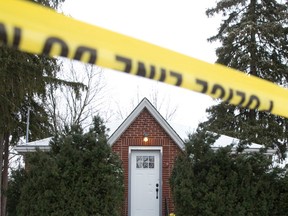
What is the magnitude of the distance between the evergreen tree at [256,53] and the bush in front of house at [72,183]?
47.3 feet

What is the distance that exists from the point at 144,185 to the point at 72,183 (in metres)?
5.30

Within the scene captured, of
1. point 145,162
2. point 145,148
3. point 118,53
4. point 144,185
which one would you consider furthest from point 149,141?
point 118,53

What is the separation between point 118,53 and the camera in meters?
2.25

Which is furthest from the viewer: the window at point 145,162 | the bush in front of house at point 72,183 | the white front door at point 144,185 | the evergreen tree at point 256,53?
the evergreen tree at point 256,53

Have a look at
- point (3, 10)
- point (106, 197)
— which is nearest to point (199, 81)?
point (3, 10)

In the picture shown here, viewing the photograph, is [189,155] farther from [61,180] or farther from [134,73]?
[134,73]

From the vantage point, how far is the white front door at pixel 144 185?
15023 mm

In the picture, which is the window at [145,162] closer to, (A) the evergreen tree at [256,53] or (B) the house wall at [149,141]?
(B) the house wall at [149,141]

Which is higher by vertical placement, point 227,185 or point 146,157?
point 146,157

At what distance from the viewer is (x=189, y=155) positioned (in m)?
11.0

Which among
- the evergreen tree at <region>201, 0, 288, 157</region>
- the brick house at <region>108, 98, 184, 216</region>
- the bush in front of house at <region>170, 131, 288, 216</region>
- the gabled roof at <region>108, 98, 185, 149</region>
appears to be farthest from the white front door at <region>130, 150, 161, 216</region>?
the evergreen tree at <region>201, 0, 288, 157</region>

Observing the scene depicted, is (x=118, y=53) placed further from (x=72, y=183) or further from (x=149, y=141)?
(x=149, y=141)

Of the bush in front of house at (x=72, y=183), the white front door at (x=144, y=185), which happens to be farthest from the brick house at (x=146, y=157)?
the bush in front of house at (x=72, y=183)

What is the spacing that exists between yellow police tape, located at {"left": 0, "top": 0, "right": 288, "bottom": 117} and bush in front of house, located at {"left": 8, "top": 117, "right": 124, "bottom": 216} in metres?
7.58
